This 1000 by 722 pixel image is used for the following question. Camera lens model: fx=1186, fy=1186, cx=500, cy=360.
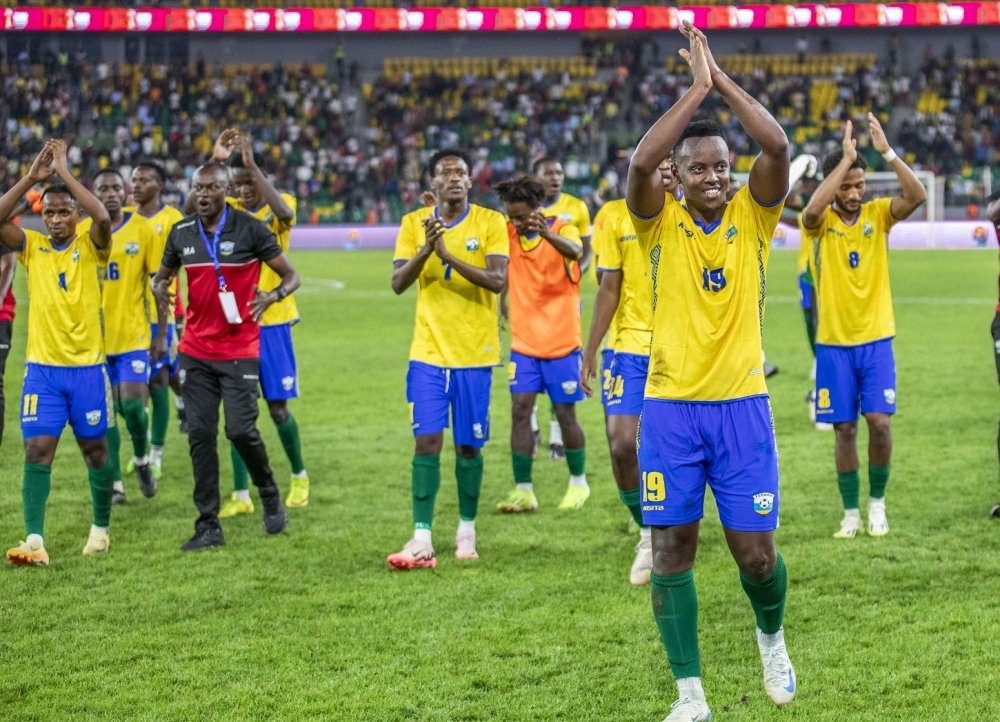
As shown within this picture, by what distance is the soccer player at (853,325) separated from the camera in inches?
277

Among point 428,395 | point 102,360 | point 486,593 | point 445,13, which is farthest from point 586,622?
point 445,13

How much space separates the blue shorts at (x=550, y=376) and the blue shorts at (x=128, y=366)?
2.67 m

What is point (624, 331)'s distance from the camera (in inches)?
267

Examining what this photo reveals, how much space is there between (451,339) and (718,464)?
9.00 feet

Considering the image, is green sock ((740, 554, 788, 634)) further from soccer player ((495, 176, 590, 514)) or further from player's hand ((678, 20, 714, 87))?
soccer player ((495, 176, 590, 514))

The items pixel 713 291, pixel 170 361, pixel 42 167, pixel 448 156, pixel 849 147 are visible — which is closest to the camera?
pixel 713 291

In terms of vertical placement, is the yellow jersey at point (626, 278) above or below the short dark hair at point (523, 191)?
below

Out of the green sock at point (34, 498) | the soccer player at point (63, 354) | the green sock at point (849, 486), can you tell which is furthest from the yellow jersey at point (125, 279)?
the green sock at point (849, 486)

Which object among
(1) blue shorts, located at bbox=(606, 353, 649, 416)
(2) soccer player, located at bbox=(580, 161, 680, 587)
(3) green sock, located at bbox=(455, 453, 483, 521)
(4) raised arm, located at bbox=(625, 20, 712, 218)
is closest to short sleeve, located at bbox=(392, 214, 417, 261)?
(2) soccer player, located at bbox=(580, 161, 680, 587)

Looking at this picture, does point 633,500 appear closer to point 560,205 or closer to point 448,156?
point 448,156

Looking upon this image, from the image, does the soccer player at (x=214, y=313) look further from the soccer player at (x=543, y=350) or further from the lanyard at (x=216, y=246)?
the soccer player at (x=543, y=350)

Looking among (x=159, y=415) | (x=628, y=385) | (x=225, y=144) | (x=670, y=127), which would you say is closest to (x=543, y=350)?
(x=628, y=385)

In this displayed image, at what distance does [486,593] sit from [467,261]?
194 centimetres

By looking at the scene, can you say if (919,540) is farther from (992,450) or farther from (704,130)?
(704,130)
